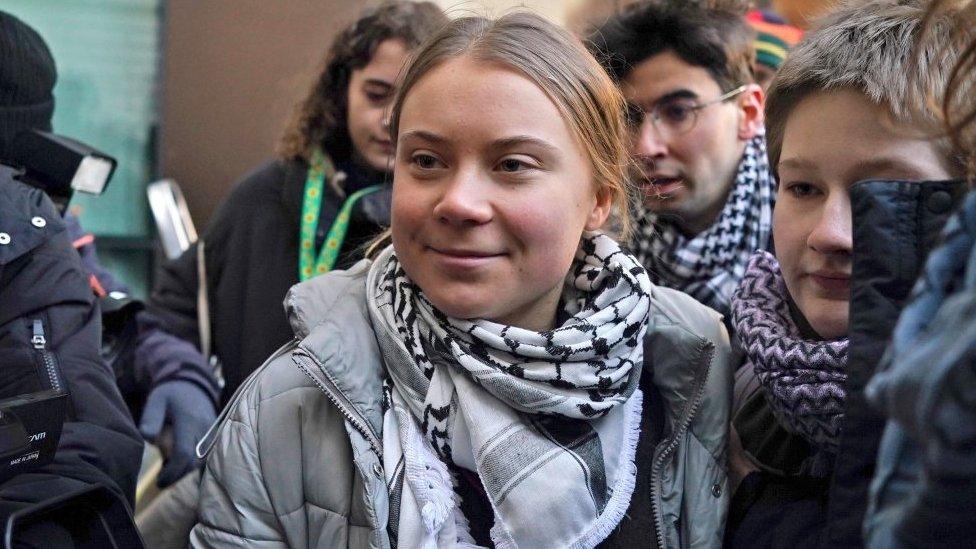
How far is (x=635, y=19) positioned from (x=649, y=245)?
1.92 ft

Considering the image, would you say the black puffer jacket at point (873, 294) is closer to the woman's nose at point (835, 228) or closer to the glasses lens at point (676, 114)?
the woman's nose at point (835, 228)

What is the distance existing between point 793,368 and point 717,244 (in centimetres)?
104

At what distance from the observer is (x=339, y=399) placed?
1749mm

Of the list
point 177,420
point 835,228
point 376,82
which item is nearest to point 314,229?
point 376,82

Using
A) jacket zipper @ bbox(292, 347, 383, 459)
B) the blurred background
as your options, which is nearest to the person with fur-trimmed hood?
jacket zipper @ bbox(292, 347, 383, 459)

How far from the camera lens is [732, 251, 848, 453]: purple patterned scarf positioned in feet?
5.28

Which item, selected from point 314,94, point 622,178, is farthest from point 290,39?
point 622,178

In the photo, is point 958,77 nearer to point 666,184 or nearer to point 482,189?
point 482,189

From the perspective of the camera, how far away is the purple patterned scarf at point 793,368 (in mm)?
1609

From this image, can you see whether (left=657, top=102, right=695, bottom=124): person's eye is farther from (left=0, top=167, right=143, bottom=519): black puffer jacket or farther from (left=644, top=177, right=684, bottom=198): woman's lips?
(left=0, top=167, right=143, bottom=519): black puffer jacket

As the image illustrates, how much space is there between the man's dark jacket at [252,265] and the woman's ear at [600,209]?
98 cm

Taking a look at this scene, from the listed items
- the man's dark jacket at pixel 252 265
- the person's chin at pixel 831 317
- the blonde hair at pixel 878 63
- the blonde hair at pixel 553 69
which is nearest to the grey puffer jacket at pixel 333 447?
the person's chin at pixel 831 317

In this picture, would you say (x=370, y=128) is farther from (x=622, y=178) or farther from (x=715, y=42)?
(x=622, y=178)

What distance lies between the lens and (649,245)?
276cm
